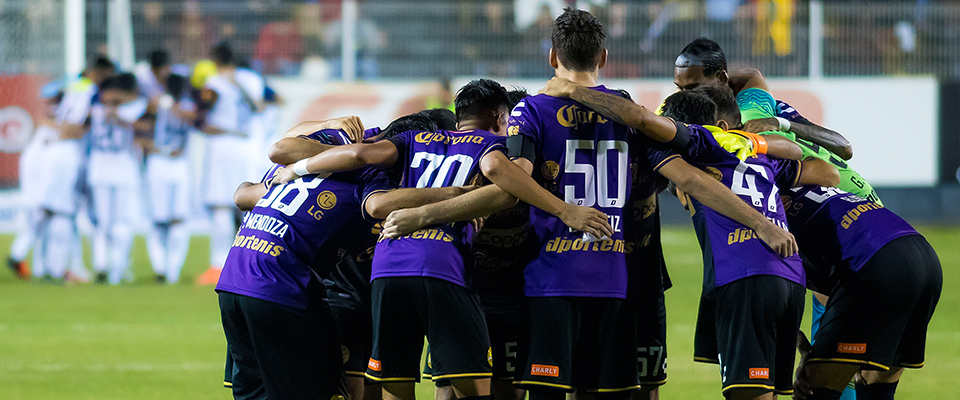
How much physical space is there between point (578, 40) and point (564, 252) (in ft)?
2.83

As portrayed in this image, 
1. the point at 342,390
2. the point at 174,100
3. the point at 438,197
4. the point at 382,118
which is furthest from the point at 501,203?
the point at 382,118

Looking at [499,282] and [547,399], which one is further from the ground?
[499,282]

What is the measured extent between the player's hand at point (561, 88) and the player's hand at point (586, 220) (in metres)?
0.46

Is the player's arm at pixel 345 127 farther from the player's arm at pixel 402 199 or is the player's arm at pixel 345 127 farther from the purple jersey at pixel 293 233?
the player's arm at pixel 402 199

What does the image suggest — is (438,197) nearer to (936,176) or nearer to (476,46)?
(476,46)

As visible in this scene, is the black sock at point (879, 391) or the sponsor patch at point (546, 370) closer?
the sponsor patch at point (546, 370)

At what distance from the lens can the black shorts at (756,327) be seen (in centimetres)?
404

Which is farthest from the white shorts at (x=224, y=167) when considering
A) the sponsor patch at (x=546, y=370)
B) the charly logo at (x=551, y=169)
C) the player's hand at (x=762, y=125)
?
the sponsor patch at (x=546, y=370)

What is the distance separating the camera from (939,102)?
15977mm

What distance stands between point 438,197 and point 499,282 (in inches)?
24.6

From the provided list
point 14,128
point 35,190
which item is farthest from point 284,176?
point 14,128

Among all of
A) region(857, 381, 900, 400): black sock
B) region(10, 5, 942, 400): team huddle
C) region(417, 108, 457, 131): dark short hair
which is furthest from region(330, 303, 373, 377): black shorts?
region(857, 381, 900, 400): black sock

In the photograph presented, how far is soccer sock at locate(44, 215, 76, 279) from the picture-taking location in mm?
11820

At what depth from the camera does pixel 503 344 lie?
471cm
